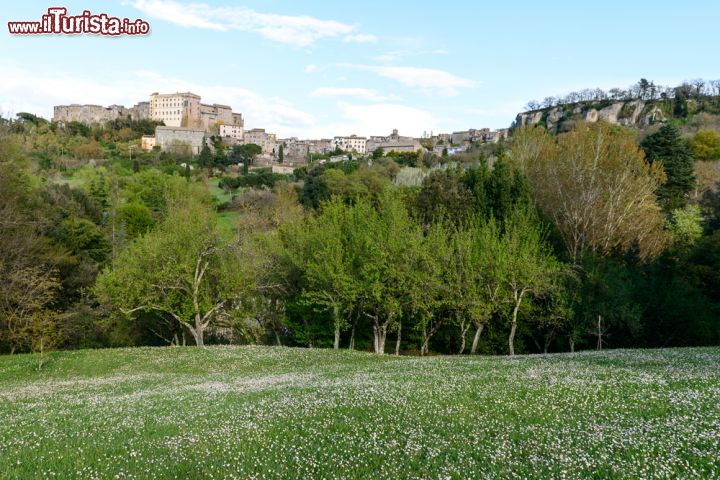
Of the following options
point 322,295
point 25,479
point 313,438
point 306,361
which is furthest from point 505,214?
point 25,479

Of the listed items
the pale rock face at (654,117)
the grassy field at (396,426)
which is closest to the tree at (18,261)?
the grassy field at (396,426)

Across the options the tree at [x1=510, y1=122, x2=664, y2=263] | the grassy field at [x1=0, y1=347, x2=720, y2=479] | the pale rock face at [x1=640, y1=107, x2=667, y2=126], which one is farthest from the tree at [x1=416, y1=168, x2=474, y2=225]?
the pale rock face at [x1=640, y1=107, x2=667, y2=126]

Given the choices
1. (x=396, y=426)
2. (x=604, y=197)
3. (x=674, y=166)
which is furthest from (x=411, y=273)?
(x=674, y=166)

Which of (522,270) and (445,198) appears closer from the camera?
(522,270)

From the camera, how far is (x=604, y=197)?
53.1 meters

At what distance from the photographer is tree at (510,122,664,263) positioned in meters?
51.9

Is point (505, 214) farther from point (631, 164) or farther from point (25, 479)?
point (25, 479)

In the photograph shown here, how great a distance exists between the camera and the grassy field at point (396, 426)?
963 cm

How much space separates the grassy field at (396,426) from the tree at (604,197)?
110 ft

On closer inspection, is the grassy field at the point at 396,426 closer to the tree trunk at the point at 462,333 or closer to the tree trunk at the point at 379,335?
the tree trunk at the point at 379,335

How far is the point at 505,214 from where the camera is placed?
52.4 metres

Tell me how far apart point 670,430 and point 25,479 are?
1328cm

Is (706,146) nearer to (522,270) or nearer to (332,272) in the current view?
(522,270)

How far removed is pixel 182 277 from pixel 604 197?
4319 centimetres
